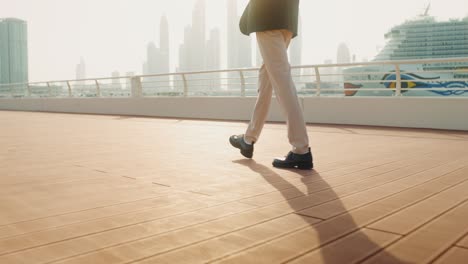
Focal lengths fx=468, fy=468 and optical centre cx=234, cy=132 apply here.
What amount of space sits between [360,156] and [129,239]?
2312 millimetres

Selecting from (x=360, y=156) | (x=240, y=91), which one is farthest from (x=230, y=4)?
(x=360, y=156)

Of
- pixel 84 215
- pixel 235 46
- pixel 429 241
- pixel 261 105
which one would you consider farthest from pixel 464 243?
pixel 235 46

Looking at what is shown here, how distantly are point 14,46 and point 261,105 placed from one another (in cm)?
8458

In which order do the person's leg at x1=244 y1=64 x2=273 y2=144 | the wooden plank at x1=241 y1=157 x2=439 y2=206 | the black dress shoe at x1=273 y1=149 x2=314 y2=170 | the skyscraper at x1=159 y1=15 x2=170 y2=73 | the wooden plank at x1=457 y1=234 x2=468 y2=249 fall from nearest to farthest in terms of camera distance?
the wooden plank at x1=457 y1=234 x2=468 y2=249 < the wooden plank at x1=241 y1=157 x2=439 y2=206 < the black dress shoe at x1=273 y1=149 x2=314 y2=170 < the person's leg at x1=244 y1=64 x2=273 y2=144 < the skyscraper at x1=159 y1=15 x2=170 y2=73

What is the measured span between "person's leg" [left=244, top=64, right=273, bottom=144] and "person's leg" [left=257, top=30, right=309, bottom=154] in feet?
0.49

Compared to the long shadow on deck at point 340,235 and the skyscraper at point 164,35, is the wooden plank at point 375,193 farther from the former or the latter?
the skyscraper at point 164,35

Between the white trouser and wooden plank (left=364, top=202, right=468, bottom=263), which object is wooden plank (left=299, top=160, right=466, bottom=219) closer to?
wooden plank (left=364, top=202, right=468, bottom=263)

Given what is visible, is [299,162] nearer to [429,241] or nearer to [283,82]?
[283,82]

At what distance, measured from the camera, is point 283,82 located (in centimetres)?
285

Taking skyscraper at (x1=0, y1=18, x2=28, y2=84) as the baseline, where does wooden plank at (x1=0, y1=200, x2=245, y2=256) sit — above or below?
below

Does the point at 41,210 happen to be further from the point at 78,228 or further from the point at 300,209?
the point at 300,209

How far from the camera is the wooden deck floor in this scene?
1.25 metres

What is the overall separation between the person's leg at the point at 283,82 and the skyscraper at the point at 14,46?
7580 cm

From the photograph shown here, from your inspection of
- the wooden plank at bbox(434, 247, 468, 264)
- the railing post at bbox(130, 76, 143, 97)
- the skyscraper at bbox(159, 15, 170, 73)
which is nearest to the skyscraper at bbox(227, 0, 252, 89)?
the skyscraper at bbox(159, 15, 170, 73)
